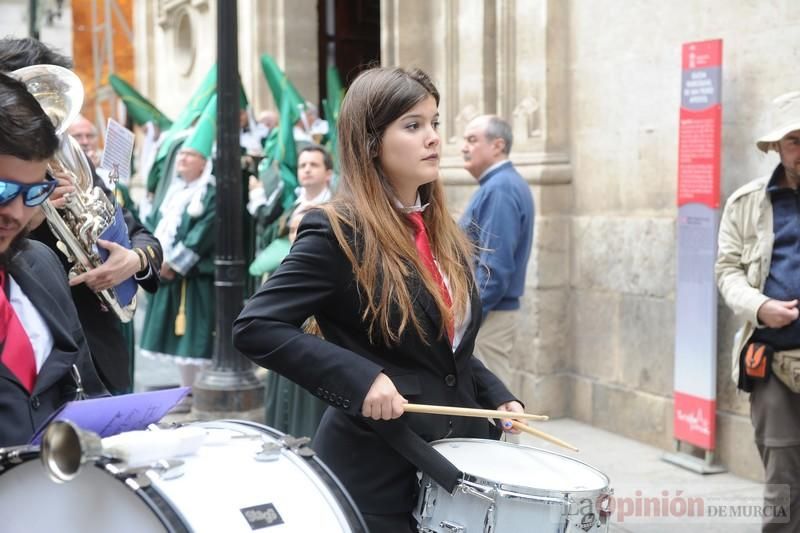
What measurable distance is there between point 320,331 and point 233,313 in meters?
4.17

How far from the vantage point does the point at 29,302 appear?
7.46 feet

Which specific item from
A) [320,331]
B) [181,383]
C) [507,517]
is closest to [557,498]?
[507,517]

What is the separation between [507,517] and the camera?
219 cm

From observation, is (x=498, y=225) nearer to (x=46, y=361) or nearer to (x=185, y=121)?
(x=46, y=361)

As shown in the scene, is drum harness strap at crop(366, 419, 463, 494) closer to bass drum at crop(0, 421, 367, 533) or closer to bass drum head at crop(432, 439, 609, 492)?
bass drum head at crop(432, 439, 609, 492)

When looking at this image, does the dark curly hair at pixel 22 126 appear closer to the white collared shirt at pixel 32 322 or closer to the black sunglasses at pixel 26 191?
the black sunglasses at pixel 26 191

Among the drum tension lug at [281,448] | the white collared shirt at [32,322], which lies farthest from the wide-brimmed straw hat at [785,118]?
the white collared shirt at [32,322]

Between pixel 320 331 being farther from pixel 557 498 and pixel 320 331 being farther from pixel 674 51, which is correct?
pixel 674 51

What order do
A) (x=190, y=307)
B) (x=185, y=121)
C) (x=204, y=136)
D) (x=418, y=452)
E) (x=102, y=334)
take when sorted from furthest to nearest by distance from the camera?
(x=185, y=121) → (x=204, y=136) → (x=190, y=307) → (x=102, y=334) → (x=418, y=452)

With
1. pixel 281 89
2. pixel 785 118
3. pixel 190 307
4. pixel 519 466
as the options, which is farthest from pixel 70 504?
pixel 281 89

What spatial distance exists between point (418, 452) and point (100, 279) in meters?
1.79

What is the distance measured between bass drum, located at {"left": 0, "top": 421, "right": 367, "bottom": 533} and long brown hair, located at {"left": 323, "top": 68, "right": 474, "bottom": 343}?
56 cm

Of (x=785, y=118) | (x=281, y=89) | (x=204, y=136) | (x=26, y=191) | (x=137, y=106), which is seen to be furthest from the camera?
(x=137, y=106)

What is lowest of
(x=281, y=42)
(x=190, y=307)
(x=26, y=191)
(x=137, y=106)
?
(x=190, y=307)
